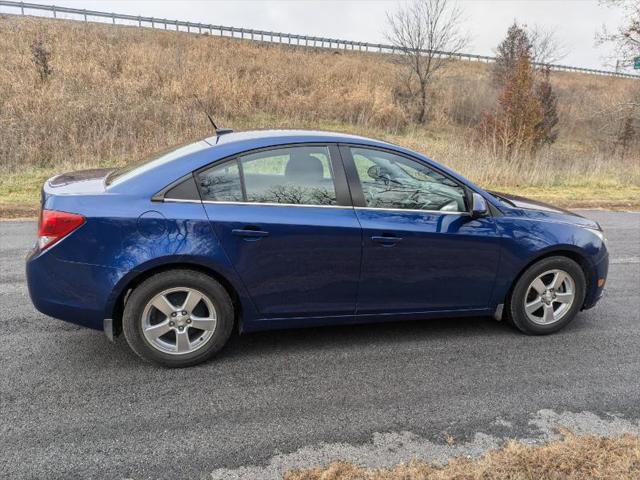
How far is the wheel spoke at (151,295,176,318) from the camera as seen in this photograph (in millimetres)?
3480

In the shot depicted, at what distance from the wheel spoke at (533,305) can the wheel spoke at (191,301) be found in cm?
264

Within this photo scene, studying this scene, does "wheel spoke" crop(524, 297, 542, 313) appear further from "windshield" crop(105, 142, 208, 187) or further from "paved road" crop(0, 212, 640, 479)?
"windshield" crop(105, 142, 208, 187)

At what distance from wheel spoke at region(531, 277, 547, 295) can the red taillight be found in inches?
136

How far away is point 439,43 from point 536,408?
2963cm

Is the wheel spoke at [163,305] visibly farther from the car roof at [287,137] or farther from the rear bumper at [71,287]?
the car roof at [287,137]

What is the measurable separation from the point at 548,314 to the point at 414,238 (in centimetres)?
146

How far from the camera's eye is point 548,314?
4379 mm

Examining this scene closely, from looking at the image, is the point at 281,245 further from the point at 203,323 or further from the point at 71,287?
the point at 71,287

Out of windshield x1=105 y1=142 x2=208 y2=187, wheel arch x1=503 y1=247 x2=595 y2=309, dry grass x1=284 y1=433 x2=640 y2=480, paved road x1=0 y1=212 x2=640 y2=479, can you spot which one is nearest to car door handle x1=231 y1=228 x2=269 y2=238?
windshield x1=105 y1=142 x2=208 y2=187

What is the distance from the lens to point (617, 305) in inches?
206

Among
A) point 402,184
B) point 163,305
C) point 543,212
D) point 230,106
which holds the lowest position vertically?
point 163,305

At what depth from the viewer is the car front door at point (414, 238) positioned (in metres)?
3.83

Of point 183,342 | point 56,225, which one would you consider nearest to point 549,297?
point 183,342

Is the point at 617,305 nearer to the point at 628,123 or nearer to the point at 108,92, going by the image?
the point at 108,92
